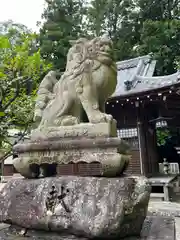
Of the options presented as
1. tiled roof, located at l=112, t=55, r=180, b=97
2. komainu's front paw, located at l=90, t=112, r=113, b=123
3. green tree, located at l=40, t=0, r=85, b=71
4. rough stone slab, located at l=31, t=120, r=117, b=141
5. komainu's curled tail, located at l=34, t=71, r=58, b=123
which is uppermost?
green tree, located at l=40, t=0, r=85, b=71

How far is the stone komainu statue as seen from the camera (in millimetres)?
3287

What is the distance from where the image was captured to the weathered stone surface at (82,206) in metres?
2.53

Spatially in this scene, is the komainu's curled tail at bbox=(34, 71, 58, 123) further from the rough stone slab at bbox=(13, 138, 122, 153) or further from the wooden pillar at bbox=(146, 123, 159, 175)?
the wooden pillar at bbox=(146, 123, 159, 175)

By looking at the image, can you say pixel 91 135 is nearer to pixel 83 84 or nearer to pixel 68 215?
pixel 83 84

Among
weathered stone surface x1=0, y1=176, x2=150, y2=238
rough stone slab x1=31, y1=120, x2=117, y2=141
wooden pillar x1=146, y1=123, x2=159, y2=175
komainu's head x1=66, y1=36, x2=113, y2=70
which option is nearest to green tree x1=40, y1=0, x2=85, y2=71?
wooden pillar x1=146, y1=123, x2=159, y2=175

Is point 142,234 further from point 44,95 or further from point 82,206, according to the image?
point 44,95

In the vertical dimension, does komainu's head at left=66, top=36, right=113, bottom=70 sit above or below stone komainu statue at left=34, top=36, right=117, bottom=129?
above

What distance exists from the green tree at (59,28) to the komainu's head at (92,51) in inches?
641

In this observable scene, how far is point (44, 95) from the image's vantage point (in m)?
3.79

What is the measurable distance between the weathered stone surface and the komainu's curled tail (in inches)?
41.7

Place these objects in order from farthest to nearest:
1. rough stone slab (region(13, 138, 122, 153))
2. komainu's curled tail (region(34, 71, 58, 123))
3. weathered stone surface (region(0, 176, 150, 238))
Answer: komainu's curled tail (region(34, 71, 58, 123)), rough stone slab (region(13, 138, 122, 153)), weathered stone surface (region(0, 176, 150, 238))

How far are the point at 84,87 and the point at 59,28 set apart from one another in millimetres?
19378

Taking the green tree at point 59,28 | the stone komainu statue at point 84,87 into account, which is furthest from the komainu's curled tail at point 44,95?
the green tree at point 59,28

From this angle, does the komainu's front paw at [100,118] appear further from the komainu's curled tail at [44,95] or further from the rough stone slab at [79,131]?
the komainu's curled tail at [44,95]
